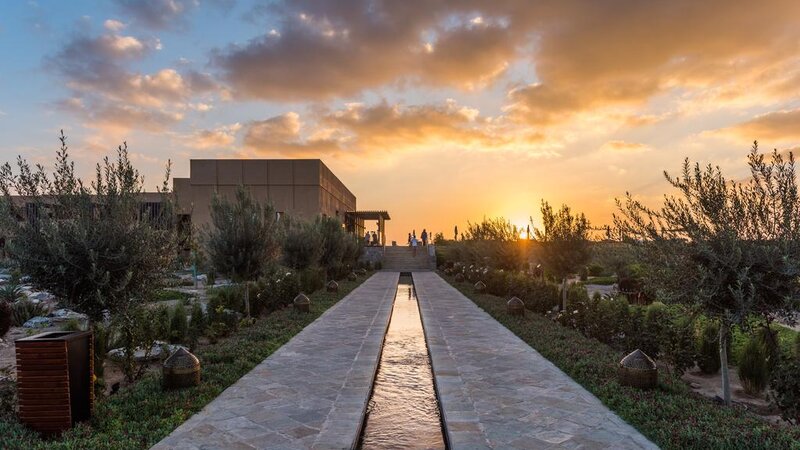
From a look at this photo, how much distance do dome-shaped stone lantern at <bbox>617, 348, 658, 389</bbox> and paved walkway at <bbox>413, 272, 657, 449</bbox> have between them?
24.5 inches

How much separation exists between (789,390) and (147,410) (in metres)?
7.27

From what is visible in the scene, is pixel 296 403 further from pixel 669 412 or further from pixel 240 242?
pixel 240 242

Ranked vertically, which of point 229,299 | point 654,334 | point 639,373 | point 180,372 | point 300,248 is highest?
point 300,248

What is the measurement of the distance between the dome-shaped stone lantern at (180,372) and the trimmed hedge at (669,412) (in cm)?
535

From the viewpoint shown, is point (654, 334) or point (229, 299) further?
point (229, 299)

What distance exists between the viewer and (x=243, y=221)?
13547 millimetres

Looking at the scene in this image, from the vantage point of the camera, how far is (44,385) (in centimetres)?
527

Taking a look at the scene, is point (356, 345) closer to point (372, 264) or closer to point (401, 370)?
point (401, 370)

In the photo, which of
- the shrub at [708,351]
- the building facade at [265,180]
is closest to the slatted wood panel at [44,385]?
the shrub at [708,351]

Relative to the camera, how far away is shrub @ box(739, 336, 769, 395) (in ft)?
24.1

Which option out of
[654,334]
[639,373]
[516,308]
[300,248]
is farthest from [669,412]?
[300,248]

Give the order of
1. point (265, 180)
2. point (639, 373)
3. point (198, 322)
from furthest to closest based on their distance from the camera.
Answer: point (265, 180) < point (198, 322) < point (639, 373)

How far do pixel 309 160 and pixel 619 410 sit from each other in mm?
41803

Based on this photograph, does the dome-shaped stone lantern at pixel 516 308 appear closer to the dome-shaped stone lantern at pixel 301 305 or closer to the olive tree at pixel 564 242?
the olive tree at pixel 564 242
